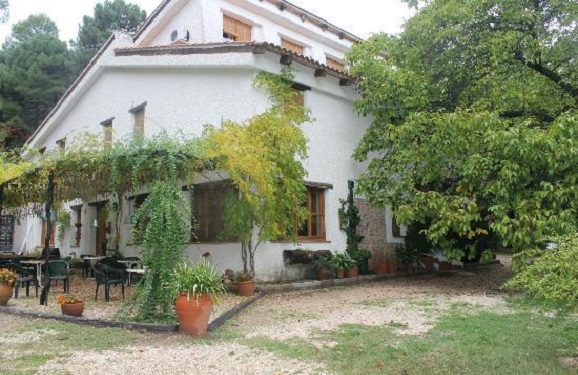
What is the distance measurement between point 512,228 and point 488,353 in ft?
17.0

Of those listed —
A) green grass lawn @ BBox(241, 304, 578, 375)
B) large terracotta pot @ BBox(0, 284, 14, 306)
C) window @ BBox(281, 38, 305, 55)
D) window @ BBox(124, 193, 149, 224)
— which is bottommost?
green grass lawn @ BBox(241, 304, 578, 375)

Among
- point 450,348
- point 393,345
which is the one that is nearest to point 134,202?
point 393,345

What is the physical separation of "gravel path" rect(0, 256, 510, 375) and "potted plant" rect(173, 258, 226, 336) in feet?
0.78

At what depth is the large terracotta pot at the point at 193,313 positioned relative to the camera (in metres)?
7.00

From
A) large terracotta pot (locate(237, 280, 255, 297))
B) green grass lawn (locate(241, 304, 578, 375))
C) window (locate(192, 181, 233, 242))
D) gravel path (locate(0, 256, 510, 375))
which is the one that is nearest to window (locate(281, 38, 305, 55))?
window (locate(192, 181, 233, 242))

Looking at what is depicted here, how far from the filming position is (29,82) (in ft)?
98.9

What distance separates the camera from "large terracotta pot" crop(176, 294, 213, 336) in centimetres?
700

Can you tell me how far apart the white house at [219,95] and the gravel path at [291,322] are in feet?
7.77

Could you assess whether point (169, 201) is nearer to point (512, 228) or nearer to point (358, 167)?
point (512, 228)

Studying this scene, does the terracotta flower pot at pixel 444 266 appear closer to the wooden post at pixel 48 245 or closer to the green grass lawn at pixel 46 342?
the wooden post at pixel 48 245

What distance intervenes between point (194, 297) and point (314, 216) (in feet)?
24.3

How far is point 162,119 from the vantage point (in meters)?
14.7

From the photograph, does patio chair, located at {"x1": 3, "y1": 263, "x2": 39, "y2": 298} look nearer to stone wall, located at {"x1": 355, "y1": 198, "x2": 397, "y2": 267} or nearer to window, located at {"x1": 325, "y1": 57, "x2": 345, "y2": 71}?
stone wall, located at {"x1": 355, "y1": 198, "x2": 397, "y2": 267}

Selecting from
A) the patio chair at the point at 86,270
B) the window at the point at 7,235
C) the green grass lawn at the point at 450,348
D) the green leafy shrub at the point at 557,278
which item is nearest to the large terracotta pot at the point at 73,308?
the green grass lawn at the point at 450,348
